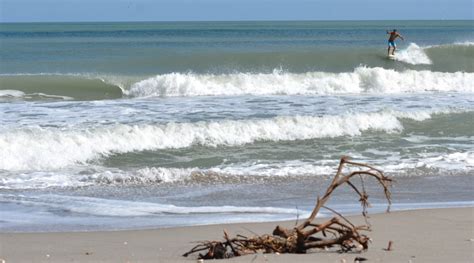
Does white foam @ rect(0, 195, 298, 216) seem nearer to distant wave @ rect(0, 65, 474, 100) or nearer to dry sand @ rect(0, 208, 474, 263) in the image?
dry sand @ rect(0, 208, 474, 263)

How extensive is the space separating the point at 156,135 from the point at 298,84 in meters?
10.9

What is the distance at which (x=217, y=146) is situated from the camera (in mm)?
12312

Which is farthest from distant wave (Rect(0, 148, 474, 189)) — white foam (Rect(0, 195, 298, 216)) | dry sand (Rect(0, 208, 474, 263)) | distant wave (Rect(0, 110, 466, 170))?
dry sand (Rect(0, 208, 474, 263))

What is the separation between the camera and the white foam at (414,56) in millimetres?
30062

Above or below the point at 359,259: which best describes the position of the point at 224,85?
above

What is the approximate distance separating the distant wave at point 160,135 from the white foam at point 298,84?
7.63 metres

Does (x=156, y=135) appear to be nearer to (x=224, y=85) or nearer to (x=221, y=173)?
(x=221, y=173)

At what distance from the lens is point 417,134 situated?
13.4 m

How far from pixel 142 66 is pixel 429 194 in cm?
2201

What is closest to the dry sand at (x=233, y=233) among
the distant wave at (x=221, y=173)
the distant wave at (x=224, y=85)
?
the distant wave at (x=221, y=173)

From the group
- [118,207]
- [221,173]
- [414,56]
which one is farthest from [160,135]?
[414,56]

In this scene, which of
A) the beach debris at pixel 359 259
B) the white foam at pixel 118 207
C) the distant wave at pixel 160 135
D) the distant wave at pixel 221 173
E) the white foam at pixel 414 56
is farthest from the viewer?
the white foam at pixel 414 56

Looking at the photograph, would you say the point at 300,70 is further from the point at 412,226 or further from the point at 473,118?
the point at 412,226

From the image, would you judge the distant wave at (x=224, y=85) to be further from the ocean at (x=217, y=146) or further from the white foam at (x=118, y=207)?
the white foam at (x=118, y=207)
